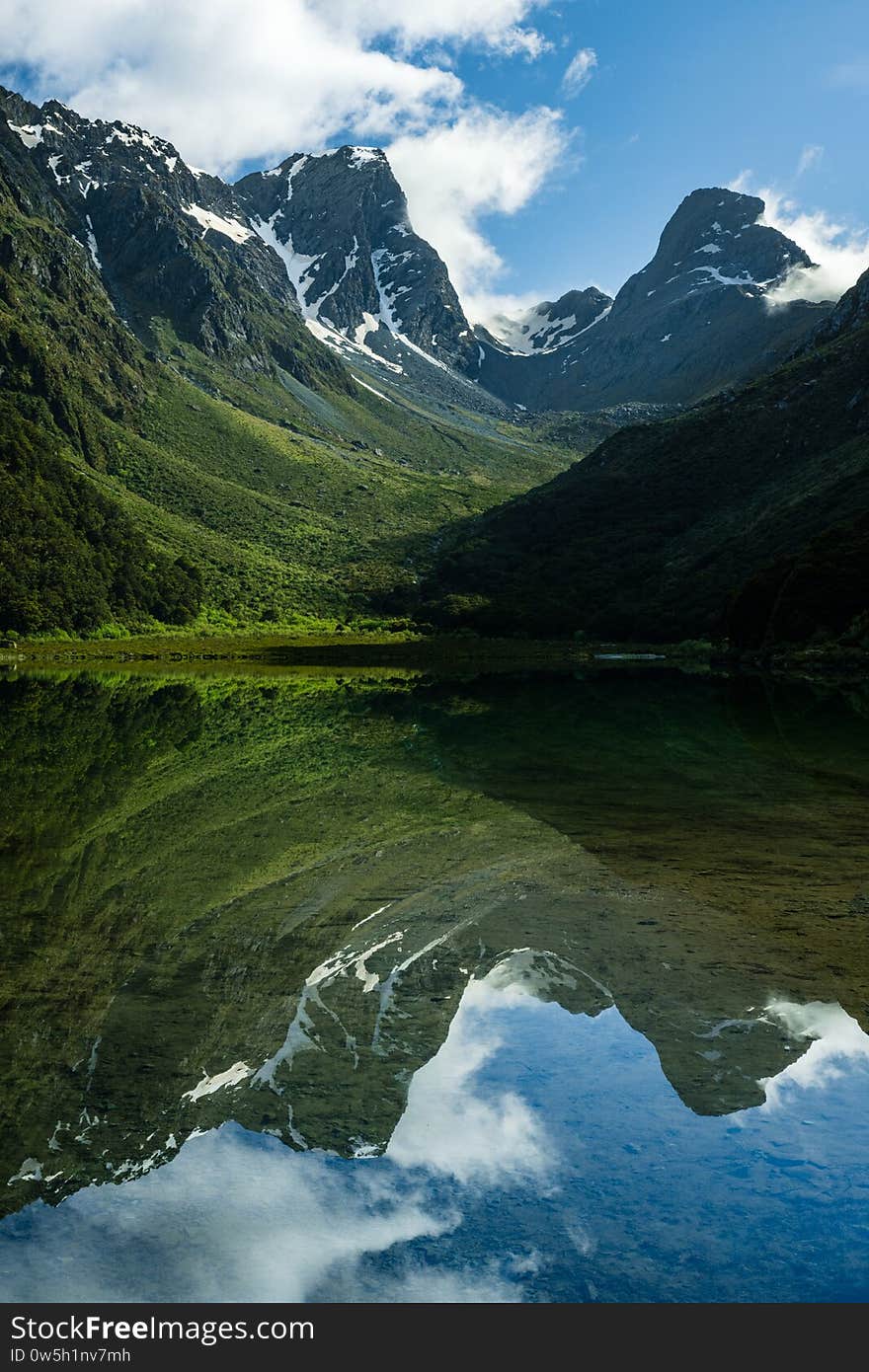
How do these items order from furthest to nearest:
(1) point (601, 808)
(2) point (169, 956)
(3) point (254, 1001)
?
(1) point (601, 808)
(2) point (169, 956)
(3) point (254, 1001)

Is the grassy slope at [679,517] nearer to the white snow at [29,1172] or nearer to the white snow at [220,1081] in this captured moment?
the white snow at [220,1081]

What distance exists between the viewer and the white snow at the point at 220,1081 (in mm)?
8969

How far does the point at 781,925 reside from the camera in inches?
538

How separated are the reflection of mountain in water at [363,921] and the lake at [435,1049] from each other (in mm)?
59

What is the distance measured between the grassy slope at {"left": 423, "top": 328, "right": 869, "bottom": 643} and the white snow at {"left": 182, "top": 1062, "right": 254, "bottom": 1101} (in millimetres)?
108122

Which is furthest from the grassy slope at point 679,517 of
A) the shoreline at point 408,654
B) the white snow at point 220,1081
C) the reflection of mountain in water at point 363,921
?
the white snow at point 220,1081

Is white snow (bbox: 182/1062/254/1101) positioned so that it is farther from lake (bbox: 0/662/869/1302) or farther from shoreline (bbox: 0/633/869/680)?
shoreline (bbox: 0/633/869/680)

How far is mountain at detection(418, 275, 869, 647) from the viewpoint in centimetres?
9788

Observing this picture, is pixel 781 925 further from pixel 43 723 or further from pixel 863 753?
pixel 43 723

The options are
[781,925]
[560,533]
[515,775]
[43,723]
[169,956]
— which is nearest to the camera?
[169,956]

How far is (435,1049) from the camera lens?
32.8 feet

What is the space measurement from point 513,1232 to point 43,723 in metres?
37.6

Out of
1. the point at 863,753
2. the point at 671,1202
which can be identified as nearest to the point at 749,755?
the point at 863,753

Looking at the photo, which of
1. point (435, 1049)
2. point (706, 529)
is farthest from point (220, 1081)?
point (706, 529)
